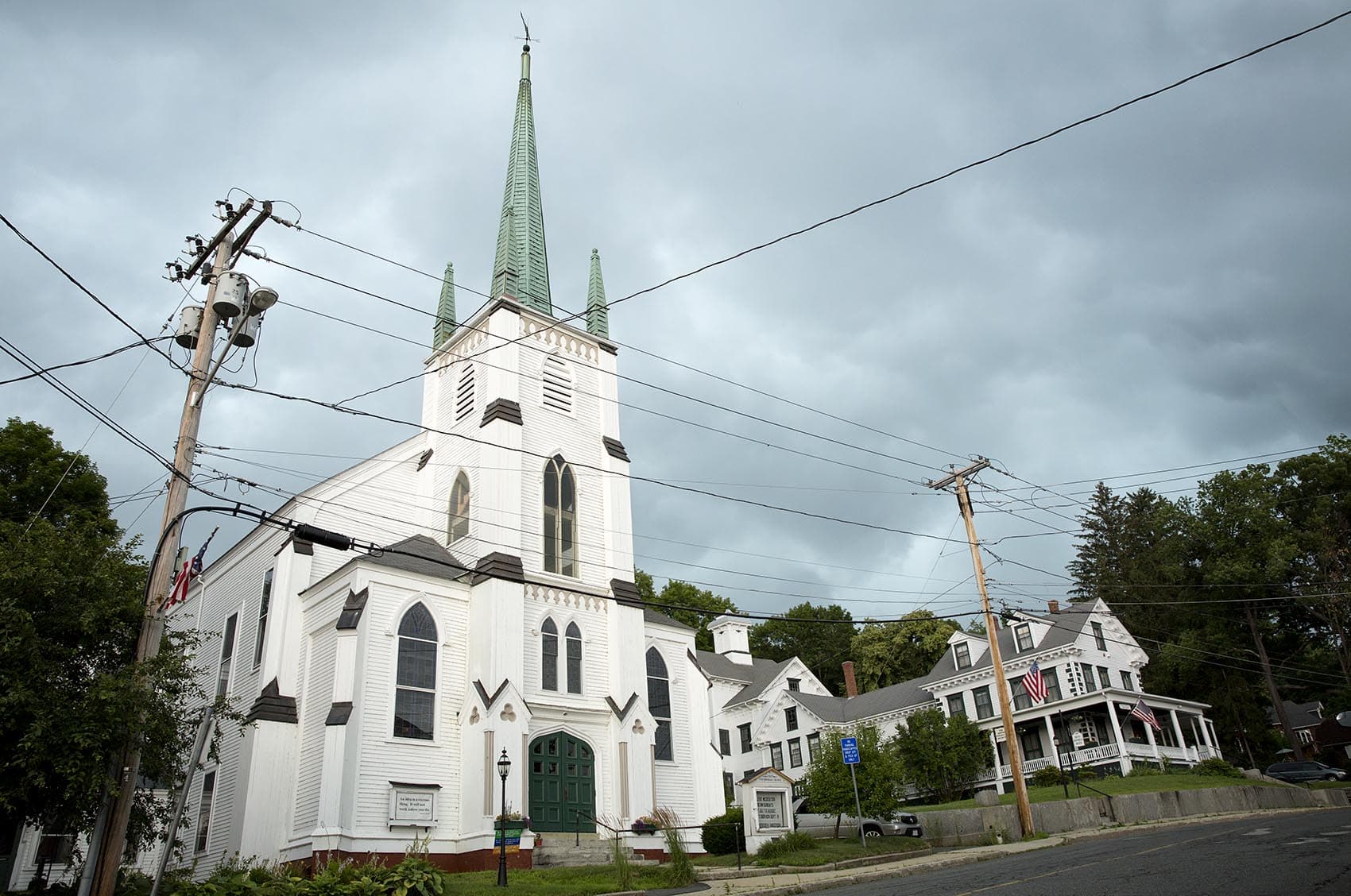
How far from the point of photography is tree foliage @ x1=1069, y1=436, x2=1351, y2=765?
5000cm

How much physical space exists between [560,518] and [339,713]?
9.38 meters

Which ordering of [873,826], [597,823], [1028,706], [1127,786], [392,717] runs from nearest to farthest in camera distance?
1. [392,717]
2. [597,823]
3. [873,826]
4. [1127,786]
5. [1028,706]

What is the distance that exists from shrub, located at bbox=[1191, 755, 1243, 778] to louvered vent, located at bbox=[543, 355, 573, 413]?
1337 inches

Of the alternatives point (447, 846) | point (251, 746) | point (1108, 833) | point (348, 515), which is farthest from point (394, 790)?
point (1108, 833)

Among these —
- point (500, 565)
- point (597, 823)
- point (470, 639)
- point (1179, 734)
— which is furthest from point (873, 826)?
point (1179, 734)

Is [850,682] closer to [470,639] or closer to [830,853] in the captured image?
[830,853]

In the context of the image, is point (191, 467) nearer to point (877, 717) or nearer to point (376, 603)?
point (376, 603)

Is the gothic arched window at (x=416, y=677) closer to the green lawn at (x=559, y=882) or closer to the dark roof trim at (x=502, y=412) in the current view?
the green lawn at (x=559, y=882)

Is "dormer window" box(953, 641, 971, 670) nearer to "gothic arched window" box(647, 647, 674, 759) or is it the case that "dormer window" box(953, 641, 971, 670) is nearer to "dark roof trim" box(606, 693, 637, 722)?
"gothic arched window" box(647, 647, 674, 759)

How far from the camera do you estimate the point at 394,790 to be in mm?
22547

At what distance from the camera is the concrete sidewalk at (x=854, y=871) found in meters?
15.4

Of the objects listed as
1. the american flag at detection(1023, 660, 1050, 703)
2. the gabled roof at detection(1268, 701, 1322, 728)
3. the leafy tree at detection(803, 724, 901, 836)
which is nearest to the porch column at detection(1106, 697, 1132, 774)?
the american flag at detection(1023, 660, 1050, 703)

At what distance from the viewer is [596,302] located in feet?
113

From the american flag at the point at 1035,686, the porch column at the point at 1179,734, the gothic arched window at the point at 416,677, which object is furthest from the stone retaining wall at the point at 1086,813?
the gothic arched window at the point at 416,677
